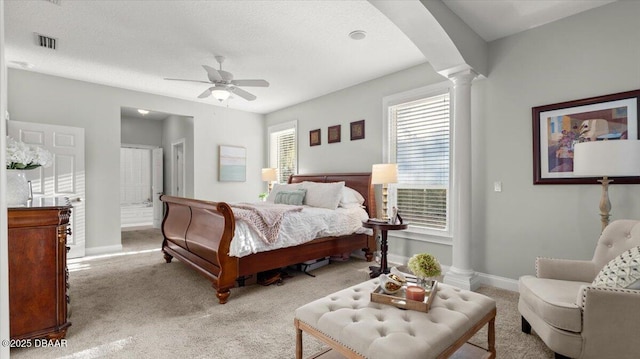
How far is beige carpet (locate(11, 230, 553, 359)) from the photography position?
6.75ft

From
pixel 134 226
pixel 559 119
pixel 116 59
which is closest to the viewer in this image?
pixel 559 119

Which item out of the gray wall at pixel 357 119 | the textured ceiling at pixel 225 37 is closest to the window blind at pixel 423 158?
the gray wall at pixel 357 119

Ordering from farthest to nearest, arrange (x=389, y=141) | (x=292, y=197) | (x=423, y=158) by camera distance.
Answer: (x=292, y=197) → (x=389, y=141) → (x=423, y=158)

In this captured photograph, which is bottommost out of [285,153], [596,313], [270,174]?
[596,313]

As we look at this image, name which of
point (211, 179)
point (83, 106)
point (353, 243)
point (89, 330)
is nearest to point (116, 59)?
point (83, 106)

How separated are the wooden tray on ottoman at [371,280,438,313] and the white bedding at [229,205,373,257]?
1.54m

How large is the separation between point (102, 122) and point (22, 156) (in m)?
3.18

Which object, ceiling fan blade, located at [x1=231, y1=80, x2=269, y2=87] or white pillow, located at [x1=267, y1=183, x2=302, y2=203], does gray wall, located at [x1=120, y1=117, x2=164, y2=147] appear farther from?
ceiling fan blade, located at [x1=231, y1=80, x2=269, y2=87]

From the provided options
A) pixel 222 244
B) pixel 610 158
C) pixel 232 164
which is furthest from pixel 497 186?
pixel 232 164

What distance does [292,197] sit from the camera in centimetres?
459

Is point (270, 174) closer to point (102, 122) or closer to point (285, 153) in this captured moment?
point (285, 153)

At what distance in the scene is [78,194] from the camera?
4.55 meters

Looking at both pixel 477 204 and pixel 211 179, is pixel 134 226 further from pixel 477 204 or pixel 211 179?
pixel 477 204

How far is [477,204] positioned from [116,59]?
475cm
